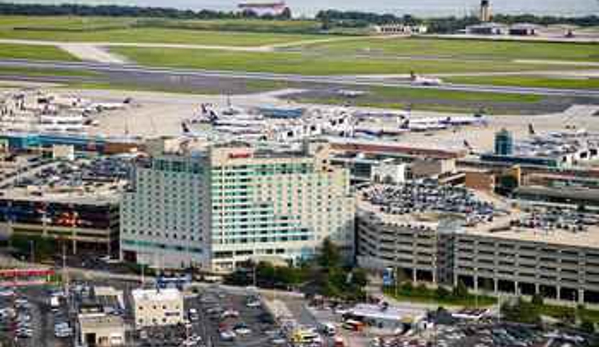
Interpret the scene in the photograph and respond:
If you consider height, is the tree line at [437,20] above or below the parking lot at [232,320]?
above

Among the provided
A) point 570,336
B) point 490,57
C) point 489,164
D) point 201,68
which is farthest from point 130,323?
point 490,57

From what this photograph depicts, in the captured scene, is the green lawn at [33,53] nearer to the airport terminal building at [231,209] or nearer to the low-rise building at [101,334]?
the airport terminal building at [231,209]

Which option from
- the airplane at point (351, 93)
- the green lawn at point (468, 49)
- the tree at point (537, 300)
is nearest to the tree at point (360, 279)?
the tree at point (537, 300)

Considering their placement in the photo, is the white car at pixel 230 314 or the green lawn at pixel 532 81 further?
the green lawn at pixel 532 81

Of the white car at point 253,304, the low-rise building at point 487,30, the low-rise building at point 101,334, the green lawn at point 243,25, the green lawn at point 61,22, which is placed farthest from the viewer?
the green lawn at point 61,22

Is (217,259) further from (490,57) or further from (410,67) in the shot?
(490,57)

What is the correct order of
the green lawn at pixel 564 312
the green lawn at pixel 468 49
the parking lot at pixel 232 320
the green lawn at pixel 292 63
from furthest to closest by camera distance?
the green lawn at pixel 468 49
the green lawn at pixel 292 63
the green lawn at pixel 564 312
the parking lot at pixel 232 320

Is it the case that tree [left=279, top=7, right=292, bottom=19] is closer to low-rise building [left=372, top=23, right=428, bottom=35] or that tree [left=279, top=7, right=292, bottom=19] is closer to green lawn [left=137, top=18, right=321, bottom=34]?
green lawn [left=137, top=18, right=321, bottom=34]
